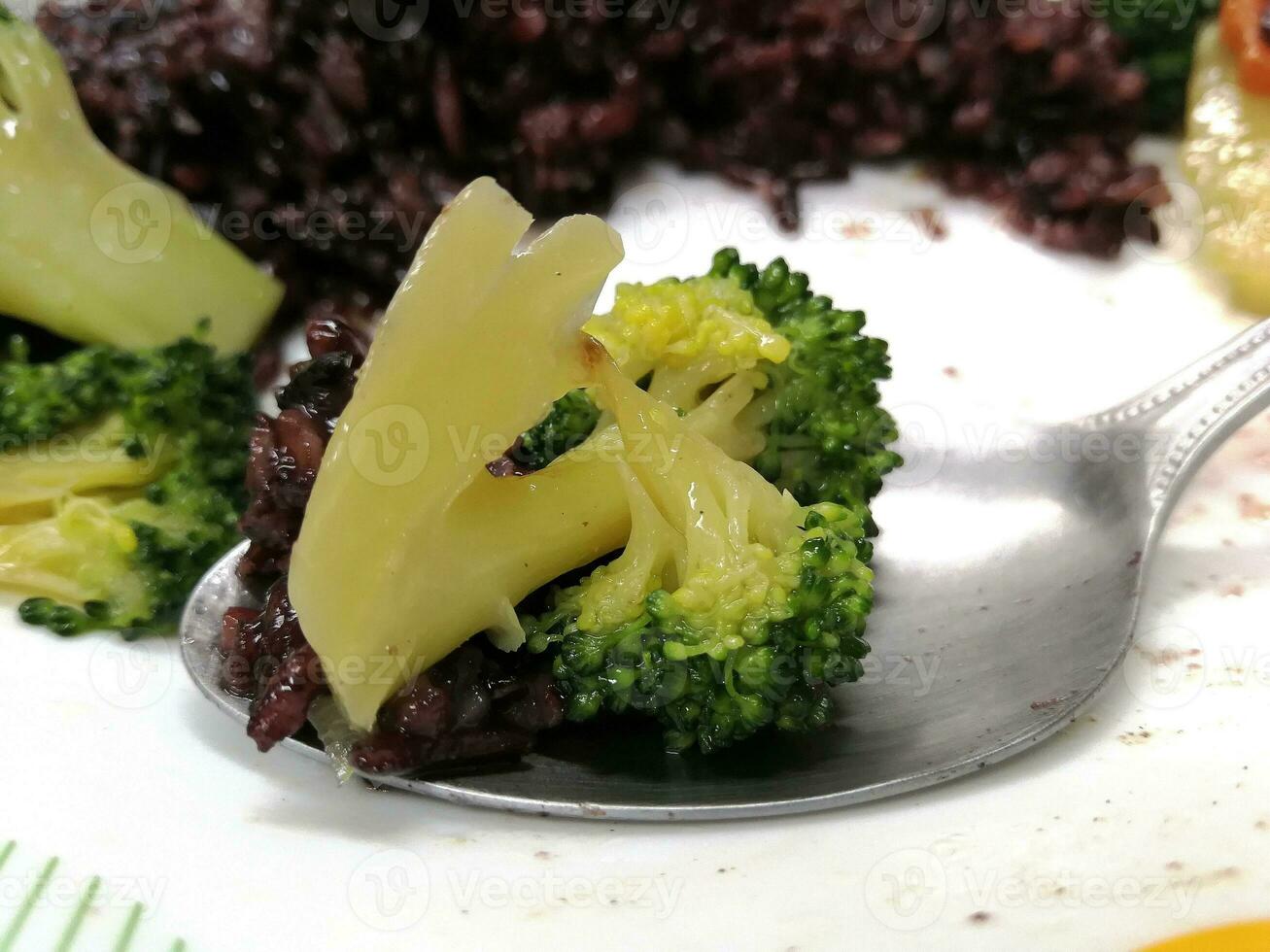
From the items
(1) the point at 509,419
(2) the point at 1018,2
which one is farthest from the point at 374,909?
(2) the point at 1018,2

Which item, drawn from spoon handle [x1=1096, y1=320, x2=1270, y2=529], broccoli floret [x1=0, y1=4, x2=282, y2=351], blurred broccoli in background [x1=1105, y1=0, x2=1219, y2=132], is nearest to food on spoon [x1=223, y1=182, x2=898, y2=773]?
spoon handle [x1=1096, y1=320, x2=1270, y2=529]

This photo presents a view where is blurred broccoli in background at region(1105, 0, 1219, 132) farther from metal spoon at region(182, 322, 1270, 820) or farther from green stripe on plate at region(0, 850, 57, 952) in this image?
Answer: green stripe on plate at region(0, 850, 57, 952)

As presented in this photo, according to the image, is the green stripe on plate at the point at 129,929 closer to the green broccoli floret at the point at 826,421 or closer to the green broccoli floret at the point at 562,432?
the green broccoli floret at the point at 562,432

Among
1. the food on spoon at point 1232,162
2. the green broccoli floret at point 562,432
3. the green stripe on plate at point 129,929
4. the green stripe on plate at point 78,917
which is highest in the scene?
the food on spoon at point 1232,162

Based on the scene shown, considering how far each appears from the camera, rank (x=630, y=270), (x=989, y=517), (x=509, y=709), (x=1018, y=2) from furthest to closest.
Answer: (x=1018, y=2), (x=630, y=270), (x=989, y=517), (x=509, y=709)

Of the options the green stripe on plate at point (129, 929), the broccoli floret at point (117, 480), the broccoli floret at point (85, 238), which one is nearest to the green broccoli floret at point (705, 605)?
the green stripe on plate at point (129, 929)

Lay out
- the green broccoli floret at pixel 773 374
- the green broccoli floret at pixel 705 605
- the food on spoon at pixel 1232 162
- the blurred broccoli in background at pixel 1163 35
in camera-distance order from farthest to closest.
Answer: the blurred broccoli in background at pixel 1163 35
the food on spoon at pixel 1232 162
the green broccoli floret at pixel 773 374
the green broccoli floret at pixel 705 605

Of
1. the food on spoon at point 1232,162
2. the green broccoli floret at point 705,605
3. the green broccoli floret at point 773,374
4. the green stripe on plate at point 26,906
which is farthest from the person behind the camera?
the food on spoon at point 1232,162

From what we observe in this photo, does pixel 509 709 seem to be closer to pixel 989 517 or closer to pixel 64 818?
pixel 64 818
